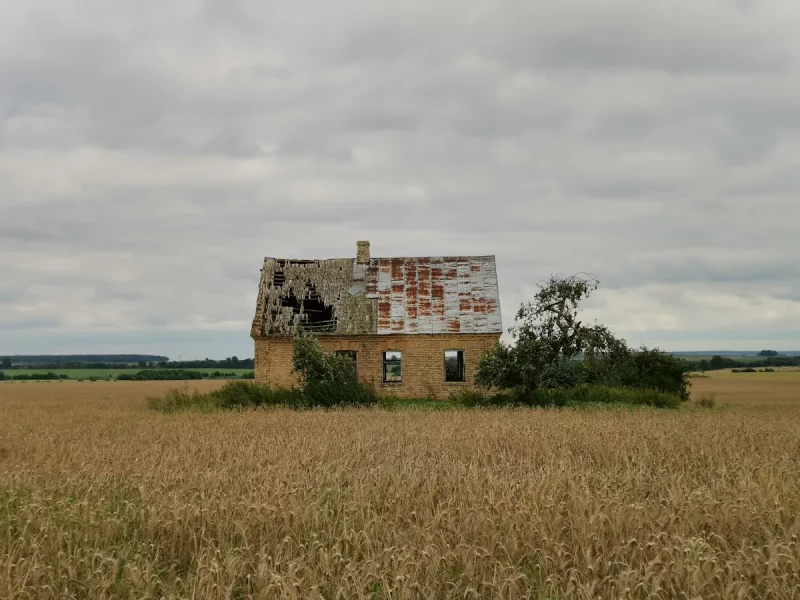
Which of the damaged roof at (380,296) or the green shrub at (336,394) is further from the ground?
the damaged roof at (380,296)

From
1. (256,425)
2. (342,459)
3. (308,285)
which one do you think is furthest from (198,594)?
(308,285)

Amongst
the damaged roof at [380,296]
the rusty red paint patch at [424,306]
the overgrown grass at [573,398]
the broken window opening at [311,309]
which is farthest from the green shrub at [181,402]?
the rusty red paint patch at [424,306]

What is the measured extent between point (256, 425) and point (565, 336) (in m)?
13.8

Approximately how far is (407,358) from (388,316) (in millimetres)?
2038

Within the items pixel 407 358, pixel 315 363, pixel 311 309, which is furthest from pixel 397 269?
pixel 315 363

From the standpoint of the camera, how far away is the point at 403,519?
7113mm

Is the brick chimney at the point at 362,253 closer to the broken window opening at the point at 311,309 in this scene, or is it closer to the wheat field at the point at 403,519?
the broken window opening at the point at 311,309

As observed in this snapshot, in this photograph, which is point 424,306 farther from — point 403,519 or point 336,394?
point 403,519

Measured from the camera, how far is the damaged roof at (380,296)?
31.7 metres

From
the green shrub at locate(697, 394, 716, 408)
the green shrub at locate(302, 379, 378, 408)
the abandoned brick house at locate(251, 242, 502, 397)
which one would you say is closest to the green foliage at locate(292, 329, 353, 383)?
the green shrub at locate(302, 379, 378, 408)

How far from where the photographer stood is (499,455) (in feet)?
37.1

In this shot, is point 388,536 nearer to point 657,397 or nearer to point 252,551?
point 252,551

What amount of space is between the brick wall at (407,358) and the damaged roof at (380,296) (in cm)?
35

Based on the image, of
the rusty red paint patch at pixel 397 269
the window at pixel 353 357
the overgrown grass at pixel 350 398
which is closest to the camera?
the overgrown grass at pixel 350 398
